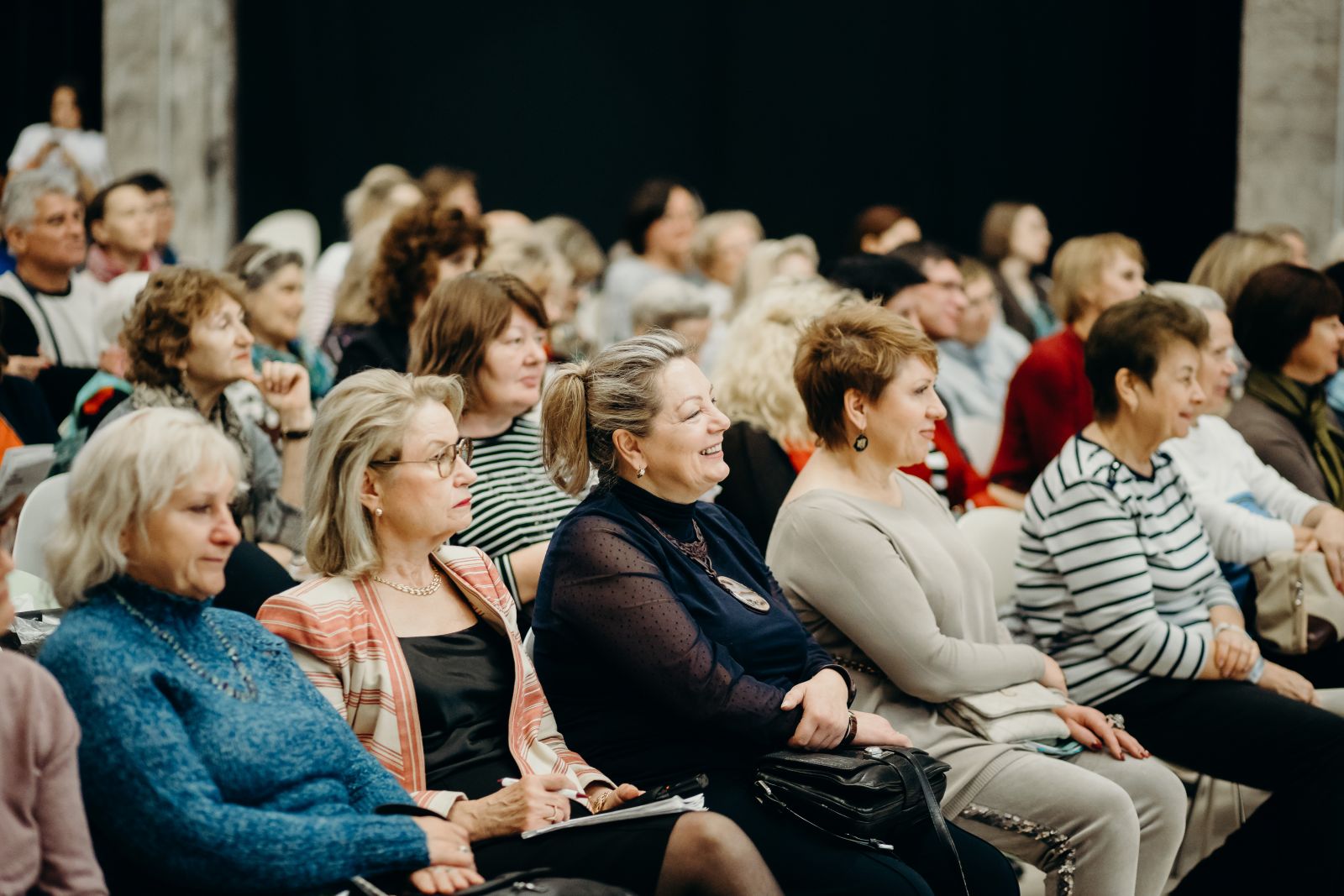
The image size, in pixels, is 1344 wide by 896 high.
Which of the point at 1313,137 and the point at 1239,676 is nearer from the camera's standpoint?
the point at 1239,676

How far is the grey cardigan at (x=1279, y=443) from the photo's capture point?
4.25m

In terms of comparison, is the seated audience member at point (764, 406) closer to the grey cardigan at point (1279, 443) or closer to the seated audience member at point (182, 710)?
the grey cardigan at point (1279, 443)

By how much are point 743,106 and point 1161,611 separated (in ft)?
25.7

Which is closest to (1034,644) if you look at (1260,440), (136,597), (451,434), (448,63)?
(1260,440)

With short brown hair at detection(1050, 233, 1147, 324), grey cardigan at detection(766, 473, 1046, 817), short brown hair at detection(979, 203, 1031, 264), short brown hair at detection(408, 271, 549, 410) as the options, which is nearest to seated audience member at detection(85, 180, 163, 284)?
short brown hair at detection(408, 271, 549, 410)

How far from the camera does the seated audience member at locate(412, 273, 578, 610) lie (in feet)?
11.2

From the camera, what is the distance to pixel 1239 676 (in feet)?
11.3

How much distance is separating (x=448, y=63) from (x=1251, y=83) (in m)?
5.35

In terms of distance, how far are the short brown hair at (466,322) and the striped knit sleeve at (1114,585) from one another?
1.31 m

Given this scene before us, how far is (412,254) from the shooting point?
441 centimetres

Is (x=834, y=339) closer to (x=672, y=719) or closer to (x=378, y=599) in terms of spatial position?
(x=672, y=719)

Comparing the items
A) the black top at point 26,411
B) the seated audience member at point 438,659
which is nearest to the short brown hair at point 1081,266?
the seated audience member at point 438,659

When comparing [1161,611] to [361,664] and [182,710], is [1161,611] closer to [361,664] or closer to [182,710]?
[361,664]

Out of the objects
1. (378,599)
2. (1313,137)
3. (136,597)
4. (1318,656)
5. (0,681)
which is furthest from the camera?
(1313,137)
